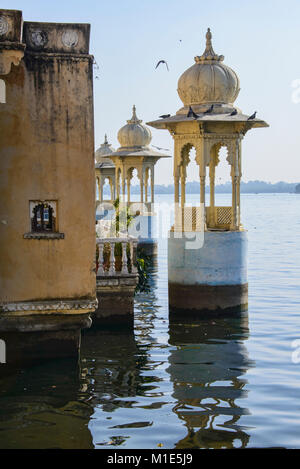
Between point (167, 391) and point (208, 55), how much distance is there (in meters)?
9.79

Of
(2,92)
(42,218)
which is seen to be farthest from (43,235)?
(2,92)

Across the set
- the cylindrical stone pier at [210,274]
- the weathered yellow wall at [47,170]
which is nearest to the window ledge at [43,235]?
the weathered yellow wall at [47,170]

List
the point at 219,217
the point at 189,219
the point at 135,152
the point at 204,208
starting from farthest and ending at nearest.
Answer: the point at 135,152, the point at 219,217, the point at 189,219, the point at 204,208

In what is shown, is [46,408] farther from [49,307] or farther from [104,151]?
[104,151]

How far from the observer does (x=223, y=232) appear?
18328 millimetres

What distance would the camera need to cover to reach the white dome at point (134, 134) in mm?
34844

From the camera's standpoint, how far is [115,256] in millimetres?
16531

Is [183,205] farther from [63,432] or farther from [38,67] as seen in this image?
[63,432]

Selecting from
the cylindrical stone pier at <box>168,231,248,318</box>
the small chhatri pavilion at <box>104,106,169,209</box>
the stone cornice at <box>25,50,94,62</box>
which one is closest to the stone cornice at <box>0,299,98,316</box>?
the stone cornice at <box>25,50,94,62</box>

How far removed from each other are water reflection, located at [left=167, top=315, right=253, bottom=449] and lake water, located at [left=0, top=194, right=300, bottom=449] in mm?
16

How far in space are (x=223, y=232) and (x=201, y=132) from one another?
249 cm

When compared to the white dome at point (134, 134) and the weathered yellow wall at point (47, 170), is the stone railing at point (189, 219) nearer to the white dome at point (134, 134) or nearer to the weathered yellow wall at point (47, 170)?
the weathered yellow wall at point (47, 170)

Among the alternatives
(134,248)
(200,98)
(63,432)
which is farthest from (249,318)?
(63,432)

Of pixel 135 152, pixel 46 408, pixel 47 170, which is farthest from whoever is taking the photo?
pixel 135 152
